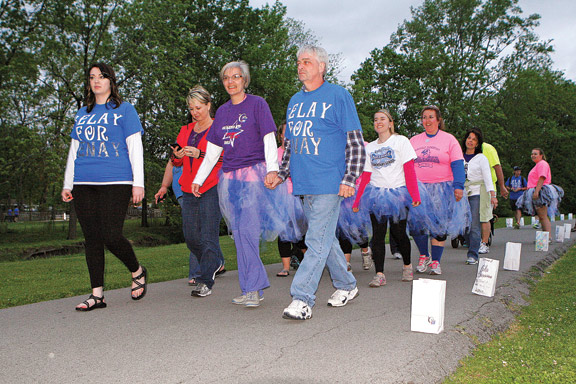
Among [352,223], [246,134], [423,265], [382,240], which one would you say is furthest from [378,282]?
[246,134]

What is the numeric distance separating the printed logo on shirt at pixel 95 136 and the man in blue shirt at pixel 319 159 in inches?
66.4

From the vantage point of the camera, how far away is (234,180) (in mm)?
5320

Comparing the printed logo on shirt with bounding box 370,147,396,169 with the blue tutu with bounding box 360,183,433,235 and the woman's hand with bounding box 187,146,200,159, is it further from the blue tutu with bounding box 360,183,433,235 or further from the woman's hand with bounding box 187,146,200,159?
the woman's hand with bounding box 187,146,200,159

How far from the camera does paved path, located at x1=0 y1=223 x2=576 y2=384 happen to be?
128 inches

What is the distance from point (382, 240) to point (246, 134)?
2402 mm

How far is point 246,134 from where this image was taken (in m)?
5.33

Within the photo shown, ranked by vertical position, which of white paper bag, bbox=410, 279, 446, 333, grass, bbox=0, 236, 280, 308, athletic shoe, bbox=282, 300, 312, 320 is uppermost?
white paper bag, bbox=410, 279, 446, 333

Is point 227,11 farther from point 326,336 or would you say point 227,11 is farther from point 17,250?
point 326,336

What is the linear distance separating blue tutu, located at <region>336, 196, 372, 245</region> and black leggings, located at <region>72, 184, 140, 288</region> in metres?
2.70

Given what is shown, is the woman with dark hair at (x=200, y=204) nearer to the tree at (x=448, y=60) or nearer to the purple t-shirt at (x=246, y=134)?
the purple t-shirt at (x=246, y=134)

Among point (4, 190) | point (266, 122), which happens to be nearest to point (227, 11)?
point (4, 190)

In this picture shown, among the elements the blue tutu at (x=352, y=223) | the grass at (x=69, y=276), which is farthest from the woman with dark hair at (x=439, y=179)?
the grass at (x=69, y=276)

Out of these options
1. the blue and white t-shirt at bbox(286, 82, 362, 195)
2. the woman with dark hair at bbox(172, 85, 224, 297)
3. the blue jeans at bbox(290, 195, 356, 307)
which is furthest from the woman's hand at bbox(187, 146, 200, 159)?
the blue jeans at bbox(290, 195, 356, 307)

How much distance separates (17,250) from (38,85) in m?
8.69
